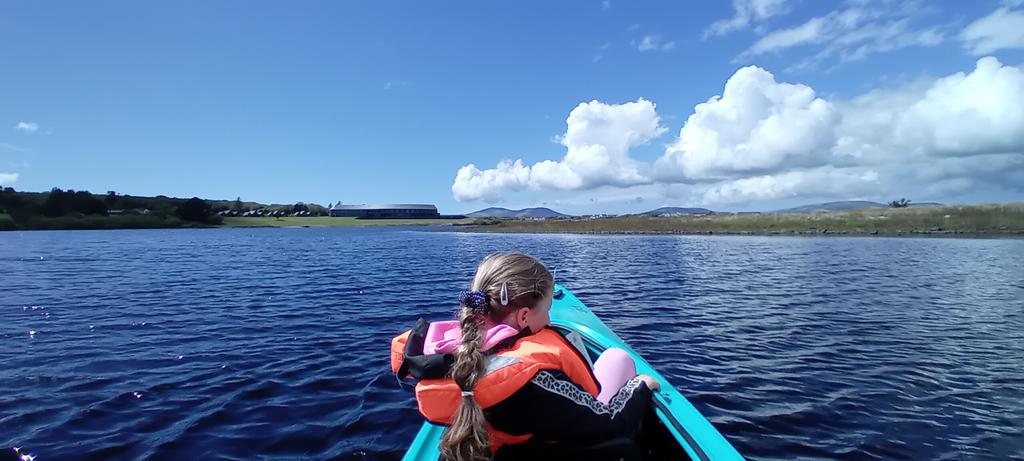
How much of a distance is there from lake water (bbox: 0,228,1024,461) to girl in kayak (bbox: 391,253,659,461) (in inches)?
161

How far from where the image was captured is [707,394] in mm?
8570

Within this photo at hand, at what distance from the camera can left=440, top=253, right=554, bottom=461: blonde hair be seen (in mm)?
2830

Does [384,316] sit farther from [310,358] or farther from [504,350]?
[504,350]

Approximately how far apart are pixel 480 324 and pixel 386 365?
8019 mm

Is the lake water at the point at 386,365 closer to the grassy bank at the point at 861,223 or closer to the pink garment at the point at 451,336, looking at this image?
the pink garment at the point at 451,336

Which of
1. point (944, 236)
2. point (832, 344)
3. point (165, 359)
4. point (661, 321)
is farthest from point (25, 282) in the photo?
point (944, 236)

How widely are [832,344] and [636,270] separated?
16.9m

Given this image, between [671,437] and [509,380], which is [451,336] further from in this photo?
[671,437]

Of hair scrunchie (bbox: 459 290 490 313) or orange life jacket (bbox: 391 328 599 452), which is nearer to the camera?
orange life jacket (bbox: 391 328 599 452)

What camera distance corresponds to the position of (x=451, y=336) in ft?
10.9

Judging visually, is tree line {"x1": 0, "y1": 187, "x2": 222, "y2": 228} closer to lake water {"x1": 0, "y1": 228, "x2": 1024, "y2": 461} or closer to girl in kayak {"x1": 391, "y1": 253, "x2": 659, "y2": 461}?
lake water {"x1": 0, "y1": 228, "x2": 1024, "y2": 461}

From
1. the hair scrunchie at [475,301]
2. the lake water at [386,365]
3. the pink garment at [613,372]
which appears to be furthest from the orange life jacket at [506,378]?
the lake water at [386,365]

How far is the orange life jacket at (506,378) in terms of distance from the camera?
280 centimetres

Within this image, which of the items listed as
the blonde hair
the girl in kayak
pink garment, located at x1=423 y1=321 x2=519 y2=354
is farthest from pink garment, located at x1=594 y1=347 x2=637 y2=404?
pink garment, located at x1=423 y1=321 x2=519 y2=354
